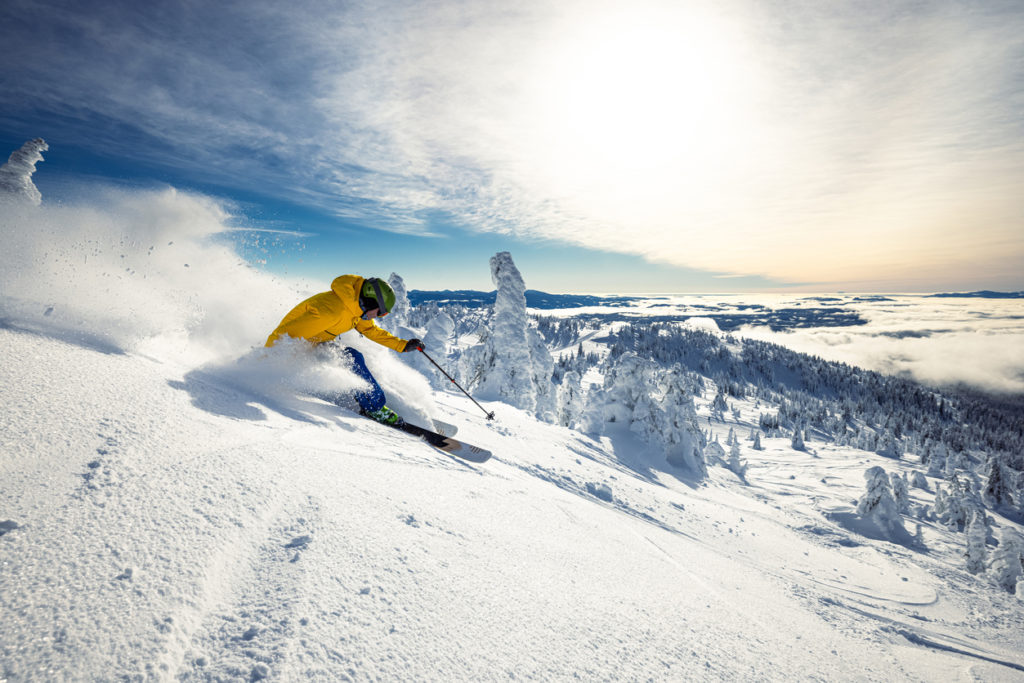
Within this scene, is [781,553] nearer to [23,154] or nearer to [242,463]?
[242,463]

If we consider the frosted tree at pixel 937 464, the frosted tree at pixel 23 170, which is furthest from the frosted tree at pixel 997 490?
the frosted tree at pixel 23 170

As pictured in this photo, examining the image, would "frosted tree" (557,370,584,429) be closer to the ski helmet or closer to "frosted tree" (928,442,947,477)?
the ski helmet

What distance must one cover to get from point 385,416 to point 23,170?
1668cm

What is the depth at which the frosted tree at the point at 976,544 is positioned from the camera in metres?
20.9

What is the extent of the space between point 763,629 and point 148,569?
416 cm

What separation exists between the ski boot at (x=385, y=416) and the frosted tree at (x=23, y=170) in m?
14.5

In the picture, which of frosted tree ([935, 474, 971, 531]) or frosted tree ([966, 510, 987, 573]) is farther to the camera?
frosted tree ([935, 474, 971, 531])

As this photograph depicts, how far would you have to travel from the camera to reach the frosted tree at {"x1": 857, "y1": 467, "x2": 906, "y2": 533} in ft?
69.2

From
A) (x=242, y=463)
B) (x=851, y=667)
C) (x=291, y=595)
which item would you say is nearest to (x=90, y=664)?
(x=291, y=595)

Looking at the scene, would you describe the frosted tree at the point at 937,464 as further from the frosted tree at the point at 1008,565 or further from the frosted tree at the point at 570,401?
the frosted tree at the point at 570,401

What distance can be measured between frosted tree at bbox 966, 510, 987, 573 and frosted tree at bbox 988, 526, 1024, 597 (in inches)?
42.2

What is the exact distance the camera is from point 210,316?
5809 mm

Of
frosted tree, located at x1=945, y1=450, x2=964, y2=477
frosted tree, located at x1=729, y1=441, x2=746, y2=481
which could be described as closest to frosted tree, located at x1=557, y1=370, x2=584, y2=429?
frosted tree, located at x1=729, y1=441, x2=746, y2=481

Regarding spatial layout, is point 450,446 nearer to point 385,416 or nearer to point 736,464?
point 385,416
